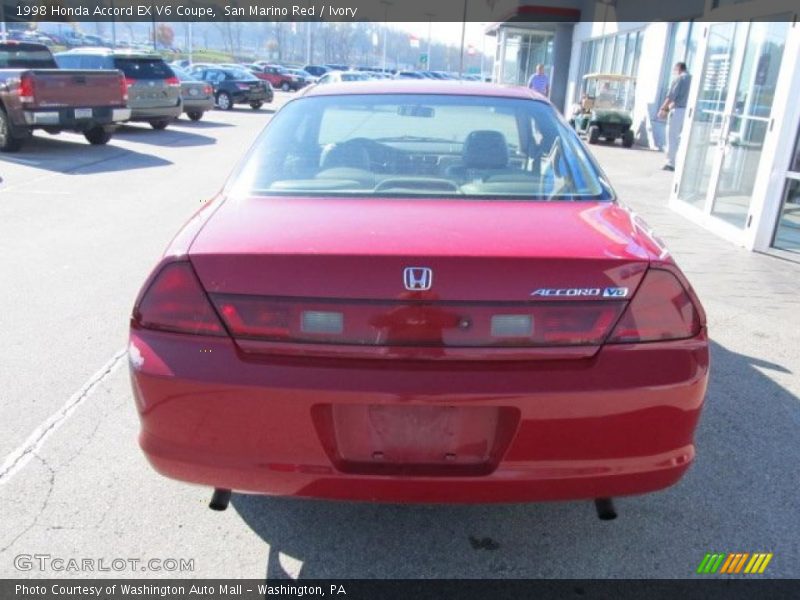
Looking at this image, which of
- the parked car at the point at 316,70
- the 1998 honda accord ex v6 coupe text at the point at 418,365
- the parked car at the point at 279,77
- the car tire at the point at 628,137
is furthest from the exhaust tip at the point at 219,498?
the parked car at the point at 316,70

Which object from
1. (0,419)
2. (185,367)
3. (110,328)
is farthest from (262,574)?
(110,328)

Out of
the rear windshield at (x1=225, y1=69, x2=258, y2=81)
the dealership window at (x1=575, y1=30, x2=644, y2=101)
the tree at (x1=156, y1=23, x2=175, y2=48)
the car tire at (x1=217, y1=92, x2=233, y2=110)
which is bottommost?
the car tire at (x1=217, y1=92, x2=233, y2=110)

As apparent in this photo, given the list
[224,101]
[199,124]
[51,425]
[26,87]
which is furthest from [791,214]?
[224,101]

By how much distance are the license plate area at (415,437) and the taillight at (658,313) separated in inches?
17.3

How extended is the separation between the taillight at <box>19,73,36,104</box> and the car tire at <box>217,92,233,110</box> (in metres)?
14.8

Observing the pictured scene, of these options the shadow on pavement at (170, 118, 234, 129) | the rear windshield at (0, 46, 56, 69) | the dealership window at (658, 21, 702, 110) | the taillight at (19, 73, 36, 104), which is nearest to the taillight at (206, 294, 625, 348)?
the taillight at (19, 73, 36, 104)

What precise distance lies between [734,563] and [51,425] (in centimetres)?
303

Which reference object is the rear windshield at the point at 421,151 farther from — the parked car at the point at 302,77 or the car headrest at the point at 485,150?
the parked car at the point at 302,77

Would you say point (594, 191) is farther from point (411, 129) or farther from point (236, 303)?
point (236, 303)

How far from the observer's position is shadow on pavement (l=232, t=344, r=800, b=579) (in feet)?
8.14

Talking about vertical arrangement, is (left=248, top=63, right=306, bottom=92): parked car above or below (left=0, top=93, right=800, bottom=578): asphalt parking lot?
above

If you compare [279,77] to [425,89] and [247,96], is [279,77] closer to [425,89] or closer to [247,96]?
[247,96]

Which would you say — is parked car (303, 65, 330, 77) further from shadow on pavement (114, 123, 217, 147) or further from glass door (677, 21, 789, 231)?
glass door (677, 21, 789, 231)

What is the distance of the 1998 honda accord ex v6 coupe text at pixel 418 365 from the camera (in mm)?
2023
